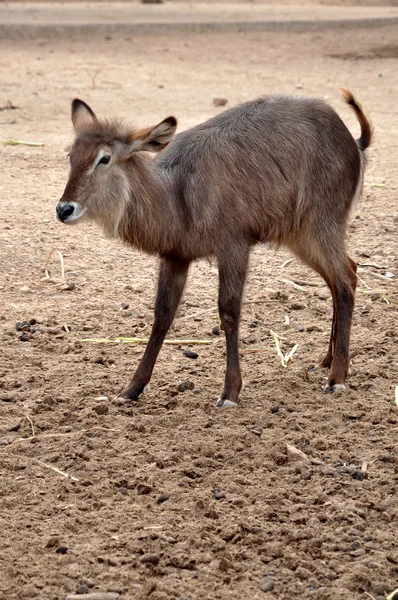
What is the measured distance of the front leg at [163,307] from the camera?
15.8 feet

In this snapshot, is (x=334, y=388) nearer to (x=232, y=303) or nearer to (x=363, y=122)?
(x=232, y=303)

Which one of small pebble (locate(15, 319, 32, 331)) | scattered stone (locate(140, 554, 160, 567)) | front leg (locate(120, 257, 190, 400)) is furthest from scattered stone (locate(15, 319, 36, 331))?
scattered stone (locate(140, 554, 160, 567))

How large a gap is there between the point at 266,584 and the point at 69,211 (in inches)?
72.2

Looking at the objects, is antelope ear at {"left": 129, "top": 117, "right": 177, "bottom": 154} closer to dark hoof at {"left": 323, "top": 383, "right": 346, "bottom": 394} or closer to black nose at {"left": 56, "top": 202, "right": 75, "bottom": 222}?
black nose at {"left": 56, "top": 202, "right": 75, "bottom": 222}

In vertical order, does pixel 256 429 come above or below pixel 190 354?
above

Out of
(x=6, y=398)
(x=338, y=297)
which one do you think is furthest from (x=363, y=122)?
(x=6, y=398)

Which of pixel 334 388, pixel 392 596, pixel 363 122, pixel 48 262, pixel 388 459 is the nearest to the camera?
pixel 392 596

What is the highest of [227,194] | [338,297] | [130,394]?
[227,194]

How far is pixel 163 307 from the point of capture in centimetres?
484

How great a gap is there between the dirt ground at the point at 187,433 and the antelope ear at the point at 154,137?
3.86ft

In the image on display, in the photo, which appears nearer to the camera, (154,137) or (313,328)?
(154,137)

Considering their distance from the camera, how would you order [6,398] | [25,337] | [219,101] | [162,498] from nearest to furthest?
[162,498] → [6,398] → [25,337] → [219,101]

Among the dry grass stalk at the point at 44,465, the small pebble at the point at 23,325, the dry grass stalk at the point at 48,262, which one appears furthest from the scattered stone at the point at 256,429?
the dry grass stalk at the point at 48,262

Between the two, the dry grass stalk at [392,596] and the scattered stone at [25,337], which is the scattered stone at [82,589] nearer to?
the dry grass stalk at [392,596]
